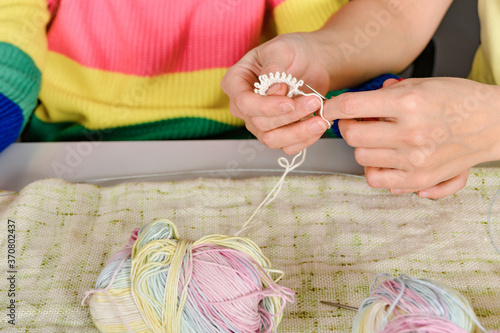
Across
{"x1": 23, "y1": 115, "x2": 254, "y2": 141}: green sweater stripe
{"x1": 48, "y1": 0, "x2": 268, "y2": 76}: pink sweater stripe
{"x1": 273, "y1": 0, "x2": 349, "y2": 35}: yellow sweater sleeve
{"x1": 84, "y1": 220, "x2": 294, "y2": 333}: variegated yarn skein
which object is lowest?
{"x1": 23, "y1": 115, "x2": 254, "y2": 141}: green sweater stripe

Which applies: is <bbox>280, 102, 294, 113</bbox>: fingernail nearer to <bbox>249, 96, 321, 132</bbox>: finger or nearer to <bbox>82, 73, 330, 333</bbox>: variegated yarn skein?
<bbox>249, 96, 321, 132</bbox>: finger

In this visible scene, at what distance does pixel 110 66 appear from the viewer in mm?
939

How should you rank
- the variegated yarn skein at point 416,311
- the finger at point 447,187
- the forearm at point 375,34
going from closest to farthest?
the variegated yarn skein at point 416,311 < the finger at point 447,187 < the forearm at point 375,34

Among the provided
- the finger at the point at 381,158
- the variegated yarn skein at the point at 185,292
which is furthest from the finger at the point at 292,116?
the variegated yarn skein at the point at 185,292

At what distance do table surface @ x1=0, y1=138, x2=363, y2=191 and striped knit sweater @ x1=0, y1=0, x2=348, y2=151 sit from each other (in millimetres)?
101

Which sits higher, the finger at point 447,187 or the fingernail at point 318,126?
the fingernail at point 318,126

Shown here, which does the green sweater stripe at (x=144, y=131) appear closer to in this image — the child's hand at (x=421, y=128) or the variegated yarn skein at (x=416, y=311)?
the child's hand at (x=421, y=128)

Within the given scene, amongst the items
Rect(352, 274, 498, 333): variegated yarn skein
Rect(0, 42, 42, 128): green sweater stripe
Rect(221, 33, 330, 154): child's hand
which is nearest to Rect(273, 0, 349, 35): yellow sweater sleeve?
Rect(221, 33, 330, 154): child's hand

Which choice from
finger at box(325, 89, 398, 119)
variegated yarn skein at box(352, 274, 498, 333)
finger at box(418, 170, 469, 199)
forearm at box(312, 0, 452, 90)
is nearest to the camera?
variegated yarn skein at box(352, 274, 498, 333)

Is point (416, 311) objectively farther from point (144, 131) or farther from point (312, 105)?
point (144, 131)

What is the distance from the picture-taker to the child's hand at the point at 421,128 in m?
0.60

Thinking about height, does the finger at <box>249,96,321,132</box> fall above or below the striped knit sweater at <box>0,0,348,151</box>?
above

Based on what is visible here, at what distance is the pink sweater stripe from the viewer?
3.01 ft

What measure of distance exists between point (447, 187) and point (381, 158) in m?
0.14
